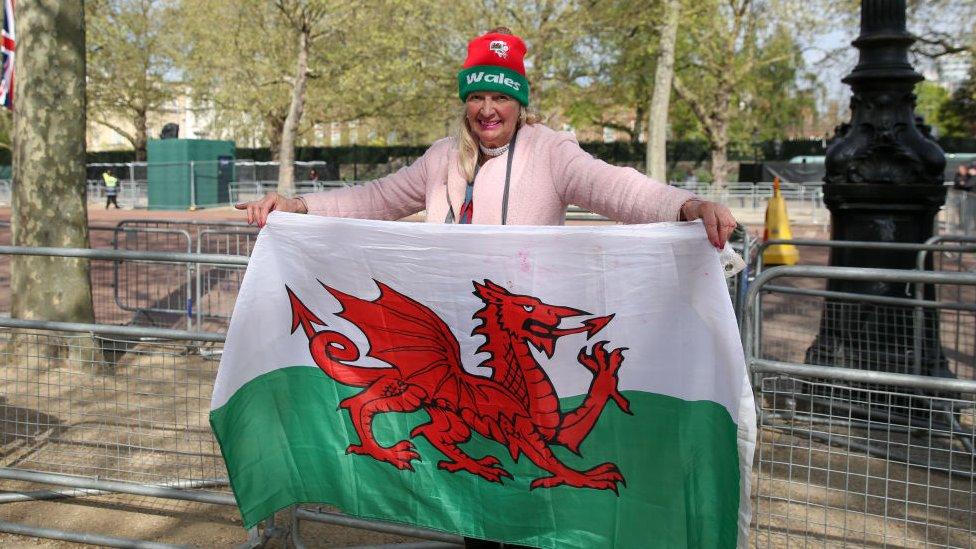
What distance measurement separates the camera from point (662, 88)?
74.1 feet

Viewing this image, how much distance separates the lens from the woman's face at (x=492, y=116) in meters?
3.13

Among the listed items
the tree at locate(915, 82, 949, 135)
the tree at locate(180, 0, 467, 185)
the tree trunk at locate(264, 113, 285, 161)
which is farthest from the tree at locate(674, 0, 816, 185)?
the tree at locate(915, 82, 949, 135)

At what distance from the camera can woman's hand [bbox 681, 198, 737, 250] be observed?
2.76m

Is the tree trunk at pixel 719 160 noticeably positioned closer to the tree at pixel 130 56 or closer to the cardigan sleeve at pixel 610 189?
the tree at pixel 130 56

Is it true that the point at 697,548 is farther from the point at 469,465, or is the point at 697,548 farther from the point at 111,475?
the point at 111,475

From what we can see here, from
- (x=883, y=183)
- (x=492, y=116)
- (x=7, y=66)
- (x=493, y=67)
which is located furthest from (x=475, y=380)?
(x=7, y=66)

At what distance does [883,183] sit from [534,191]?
410cm

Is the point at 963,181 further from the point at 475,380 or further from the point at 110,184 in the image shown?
the point at 110,184

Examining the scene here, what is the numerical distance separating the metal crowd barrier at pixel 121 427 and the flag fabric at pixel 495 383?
49 centimetres

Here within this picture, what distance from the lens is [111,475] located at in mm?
4875

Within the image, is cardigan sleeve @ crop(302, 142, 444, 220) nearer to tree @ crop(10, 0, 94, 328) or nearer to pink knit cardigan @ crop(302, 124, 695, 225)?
pink knit cardigan @ crop(302, 124, 695, 225)

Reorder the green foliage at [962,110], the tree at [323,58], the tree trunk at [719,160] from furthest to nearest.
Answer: the tree trunk at [719,160]
the green foliage at [962,110]
the tree at [323,58]

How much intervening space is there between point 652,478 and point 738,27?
127ft

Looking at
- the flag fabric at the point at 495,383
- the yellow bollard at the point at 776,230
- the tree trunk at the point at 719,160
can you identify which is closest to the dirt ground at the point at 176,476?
the flag fabric at the point at 495,383
